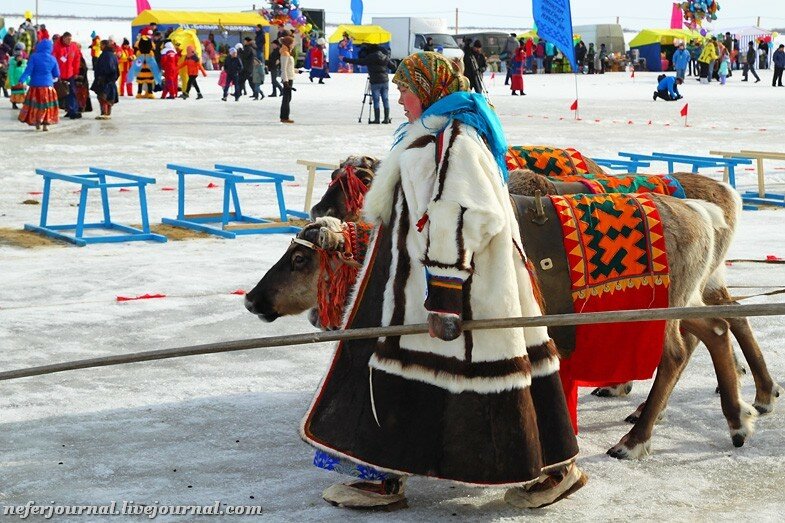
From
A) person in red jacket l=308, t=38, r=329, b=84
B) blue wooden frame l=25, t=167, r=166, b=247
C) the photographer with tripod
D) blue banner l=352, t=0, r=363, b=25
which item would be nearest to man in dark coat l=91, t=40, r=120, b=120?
the photographer with tripod

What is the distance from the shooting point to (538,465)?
4.20m

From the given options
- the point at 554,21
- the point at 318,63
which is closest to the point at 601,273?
the point at 554,21

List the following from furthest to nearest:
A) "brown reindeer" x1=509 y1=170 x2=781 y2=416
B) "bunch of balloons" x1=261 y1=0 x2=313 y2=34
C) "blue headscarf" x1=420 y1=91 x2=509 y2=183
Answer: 1. "bunch of balloons" x1=261 y1=0 x2=313 y2=34
2. "brown reindeer" x1=509 y1=170 x2=781 y2=416
3. "blue headscarf" x1=420 y1=91 x2=509 y2=183

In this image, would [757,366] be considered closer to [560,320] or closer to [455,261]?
[560,320]

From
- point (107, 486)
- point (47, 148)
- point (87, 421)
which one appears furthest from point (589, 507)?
point (47, 148)

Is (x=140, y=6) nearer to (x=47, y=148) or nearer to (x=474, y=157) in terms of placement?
(x=47, y=148)

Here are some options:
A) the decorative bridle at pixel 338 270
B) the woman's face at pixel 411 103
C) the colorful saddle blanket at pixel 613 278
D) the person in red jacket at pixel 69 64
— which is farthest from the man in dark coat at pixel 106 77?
the woman's face at pixel 411 103

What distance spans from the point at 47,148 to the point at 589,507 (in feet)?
48.6

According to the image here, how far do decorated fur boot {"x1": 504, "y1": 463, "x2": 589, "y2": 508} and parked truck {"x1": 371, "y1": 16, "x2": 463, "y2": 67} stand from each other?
138ft

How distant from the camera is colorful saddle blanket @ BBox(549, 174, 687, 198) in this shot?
5539mm

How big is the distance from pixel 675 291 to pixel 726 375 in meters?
0.59

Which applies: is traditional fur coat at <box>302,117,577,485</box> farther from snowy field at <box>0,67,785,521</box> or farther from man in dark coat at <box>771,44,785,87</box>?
man in dark coat at <box>771,44,785,87</box>

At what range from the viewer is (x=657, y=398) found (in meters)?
5.09

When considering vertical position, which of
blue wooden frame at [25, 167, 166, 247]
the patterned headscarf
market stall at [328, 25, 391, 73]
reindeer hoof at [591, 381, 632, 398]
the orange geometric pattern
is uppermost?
market stall at [328, 25, 391, 73]
